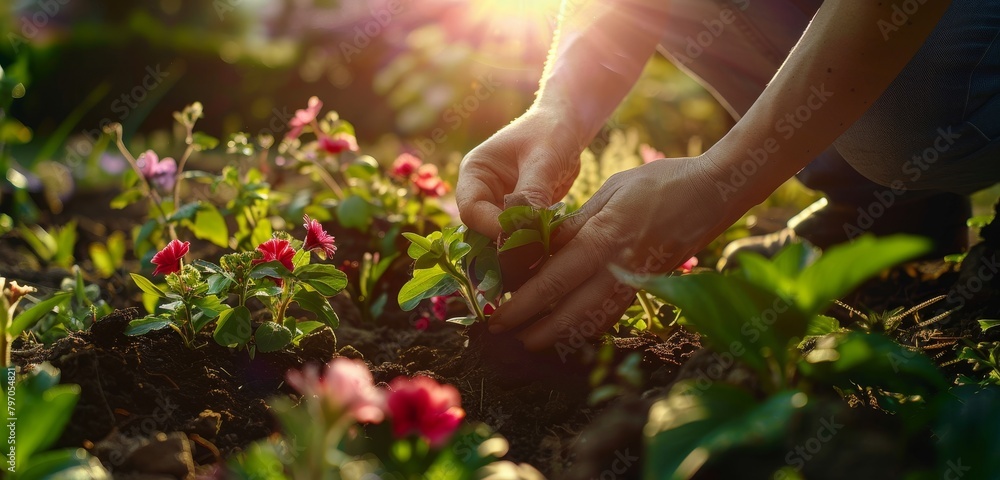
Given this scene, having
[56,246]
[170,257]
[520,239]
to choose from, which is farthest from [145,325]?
[56,246]

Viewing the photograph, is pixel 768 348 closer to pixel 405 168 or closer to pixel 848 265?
pixel 848 265

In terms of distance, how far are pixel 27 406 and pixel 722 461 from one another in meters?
0.95

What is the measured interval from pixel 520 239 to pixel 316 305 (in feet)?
1.65

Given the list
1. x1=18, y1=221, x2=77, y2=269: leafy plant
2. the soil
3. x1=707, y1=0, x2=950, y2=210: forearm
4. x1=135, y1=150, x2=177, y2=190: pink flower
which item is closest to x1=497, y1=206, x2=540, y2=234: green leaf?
the soil

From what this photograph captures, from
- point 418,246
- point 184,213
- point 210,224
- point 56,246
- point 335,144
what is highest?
point 418,246

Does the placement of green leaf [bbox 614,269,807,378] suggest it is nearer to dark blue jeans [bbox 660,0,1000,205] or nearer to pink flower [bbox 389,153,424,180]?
dark blue jeans [bbox 660,0,1000,205]

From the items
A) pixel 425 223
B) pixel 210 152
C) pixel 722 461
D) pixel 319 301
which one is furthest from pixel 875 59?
pixel 210 152

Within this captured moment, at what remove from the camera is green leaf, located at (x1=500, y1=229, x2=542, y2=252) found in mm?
1501

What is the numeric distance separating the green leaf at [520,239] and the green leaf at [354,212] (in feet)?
3.59

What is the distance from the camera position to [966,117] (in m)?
2.05

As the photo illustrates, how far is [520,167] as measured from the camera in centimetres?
183

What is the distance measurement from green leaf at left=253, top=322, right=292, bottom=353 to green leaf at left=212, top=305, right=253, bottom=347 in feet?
0.14

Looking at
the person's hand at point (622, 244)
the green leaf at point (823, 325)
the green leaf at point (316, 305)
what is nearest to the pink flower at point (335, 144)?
the green leaf at point (316, 305)

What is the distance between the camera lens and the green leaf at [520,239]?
1.50 m
